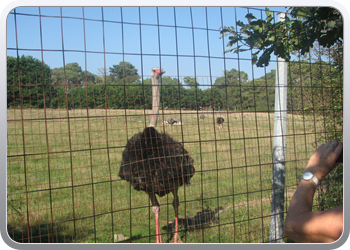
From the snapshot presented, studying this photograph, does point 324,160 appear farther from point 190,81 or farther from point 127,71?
point 127,71

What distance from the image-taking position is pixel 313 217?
1011mm

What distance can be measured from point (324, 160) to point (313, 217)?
333 millimetres

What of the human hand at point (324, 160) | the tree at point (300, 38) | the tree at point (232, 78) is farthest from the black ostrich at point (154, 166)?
the human hand at point (324, 160)

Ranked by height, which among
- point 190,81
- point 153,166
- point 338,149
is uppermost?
point 190,81

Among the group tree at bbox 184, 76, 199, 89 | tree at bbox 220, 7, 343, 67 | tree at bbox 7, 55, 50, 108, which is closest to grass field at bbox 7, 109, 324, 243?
tree at bbox 7, 55, 50, 108

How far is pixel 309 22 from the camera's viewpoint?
7.14ft

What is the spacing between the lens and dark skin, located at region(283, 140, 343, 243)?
99 centimetres

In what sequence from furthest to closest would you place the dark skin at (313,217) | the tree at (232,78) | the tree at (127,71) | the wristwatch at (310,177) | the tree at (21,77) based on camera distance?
1. the tree at (232,78)
2. the tree at (127,71)
3. the tree at (21,77)
4. the wristwatch at (310,177)
5. the dark skin at (313,217)

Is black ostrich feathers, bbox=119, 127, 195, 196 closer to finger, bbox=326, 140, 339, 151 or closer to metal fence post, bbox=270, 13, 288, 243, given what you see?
metal fence post, bbox=270, 13, 288, 243

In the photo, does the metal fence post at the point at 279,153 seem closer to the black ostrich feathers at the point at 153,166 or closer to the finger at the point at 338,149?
the black ostrich feathers at the point at 153,166

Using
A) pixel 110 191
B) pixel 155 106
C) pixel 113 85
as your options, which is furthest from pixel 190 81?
pixel 110 191

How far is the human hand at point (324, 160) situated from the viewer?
119cm

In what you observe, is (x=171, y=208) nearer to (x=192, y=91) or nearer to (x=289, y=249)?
(x=192, y=91)

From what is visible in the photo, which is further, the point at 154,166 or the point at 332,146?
the point at 154,166
